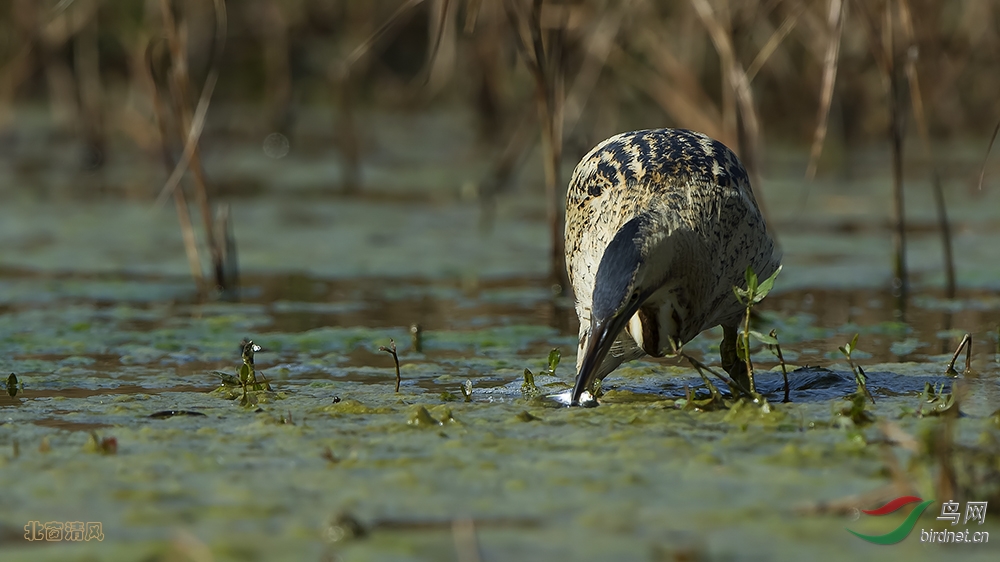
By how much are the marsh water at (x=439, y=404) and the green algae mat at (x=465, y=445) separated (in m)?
0.01

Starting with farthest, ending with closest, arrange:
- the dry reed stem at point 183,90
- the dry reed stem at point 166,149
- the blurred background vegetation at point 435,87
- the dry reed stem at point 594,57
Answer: the blurred background vegetation at point 435,87
the dry reed stem at point 594,57
the dry reed stem at point 166,149
the dry reed stem at point 183,90

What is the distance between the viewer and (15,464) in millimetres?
3826

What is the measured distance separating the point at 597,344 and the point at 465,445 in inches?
22.7

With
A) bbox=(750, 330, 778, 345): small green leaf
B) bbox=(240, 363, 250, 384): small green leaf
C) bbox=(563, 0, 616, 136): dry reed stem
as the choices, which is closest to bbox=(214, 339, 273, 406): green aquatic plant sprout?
bbox=(240, 363, 250, 384): small green leaf

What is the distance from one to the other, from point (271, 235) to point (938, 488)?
696cm

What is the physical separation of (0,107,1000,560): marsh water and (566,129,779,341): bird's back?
465 millimetres

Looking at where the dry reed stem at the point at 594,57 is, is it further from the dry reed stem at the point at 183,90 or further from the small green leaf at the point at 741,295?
the small green leaf at the point at 741,295

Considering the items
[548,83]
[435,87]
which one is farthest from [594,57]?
[435,87]

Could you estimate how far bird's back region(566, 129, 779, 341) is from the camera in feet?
15.7

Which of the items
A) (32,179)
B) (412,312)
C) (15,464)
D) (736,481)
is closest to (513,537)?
(736,481)

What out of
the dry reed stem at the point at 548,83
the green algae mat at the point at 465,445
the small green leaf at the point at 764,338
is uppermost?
the dry reed stem at the point at 548,83

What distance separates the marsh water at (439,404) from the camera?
3.20 m

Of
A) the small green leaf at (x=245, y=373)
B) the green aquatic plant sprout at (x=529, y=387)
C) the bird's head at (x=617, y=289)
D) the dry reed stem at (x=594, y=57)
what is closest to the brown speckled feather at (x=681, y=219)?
the bird's head at (x=617, y=289)

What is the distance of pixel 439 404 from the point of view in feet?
15.5
